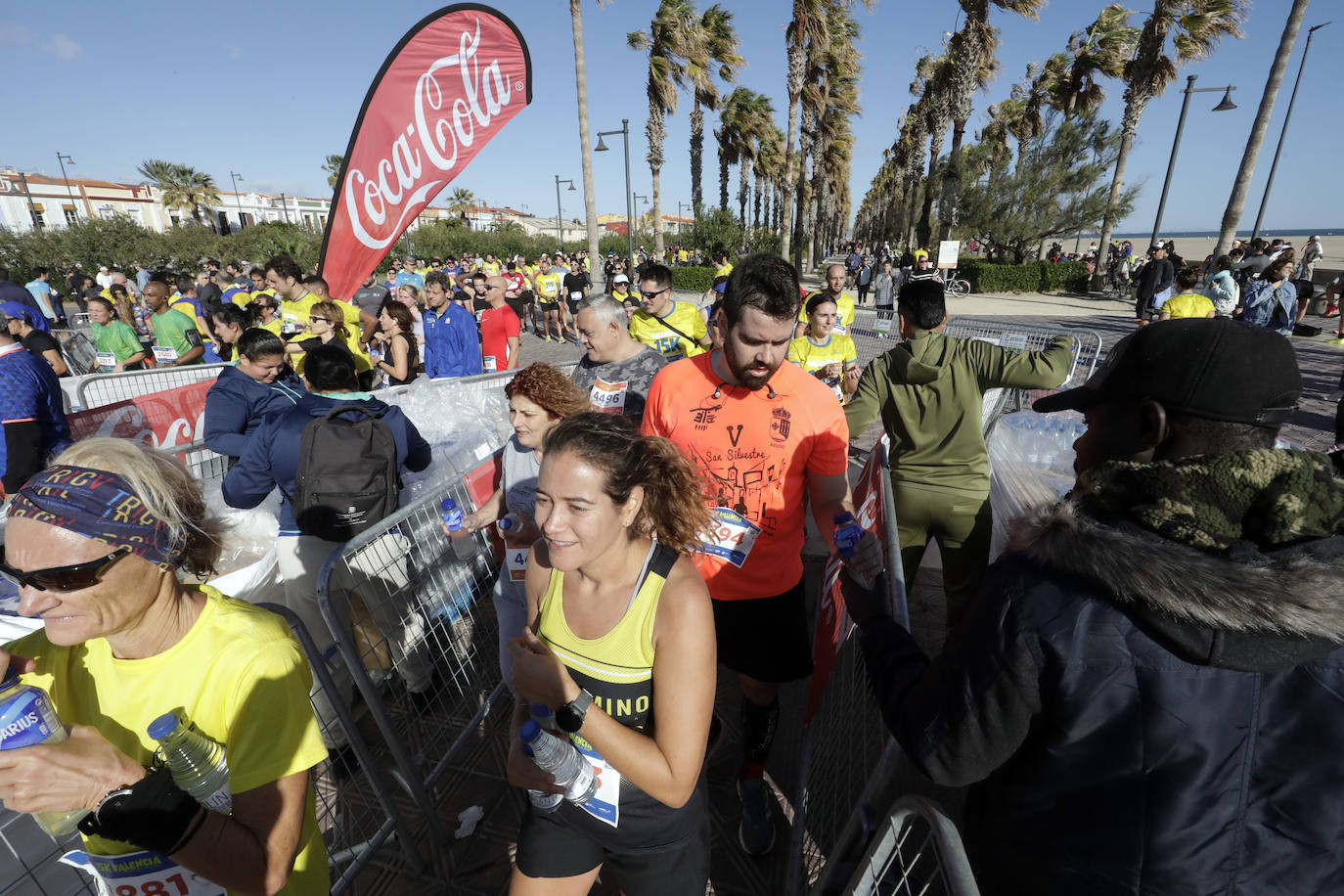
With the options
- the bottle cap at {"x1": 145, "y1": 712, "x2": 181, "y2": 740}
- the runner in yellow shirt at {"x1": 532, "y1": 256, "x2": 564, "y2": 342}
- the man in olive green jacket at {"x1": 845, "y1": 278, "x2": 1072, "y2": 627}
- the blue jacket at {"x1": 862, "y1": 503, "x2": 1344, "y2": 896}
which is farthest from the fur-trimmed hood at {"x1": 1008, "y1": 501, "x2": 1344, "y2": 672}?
the runner in yellow shirt at {"x1": 532, "y1": 256, "x2": 564, "y2": 342}

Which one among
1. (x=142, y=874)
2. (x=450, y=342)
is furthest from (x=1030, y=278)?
(x=142, y=874)

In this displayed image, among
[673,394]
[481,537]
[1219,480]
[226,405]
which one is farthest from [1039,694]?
[226,405]

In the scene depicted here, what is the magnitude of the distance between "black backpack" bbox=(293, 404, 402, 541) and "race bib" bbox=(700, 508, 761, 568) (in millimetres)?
1762

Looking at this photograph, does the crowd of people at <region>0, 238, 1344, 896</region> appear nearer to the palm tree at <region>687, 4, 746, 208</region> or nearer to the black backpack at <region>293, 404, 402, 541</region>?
the black backpack at <region>293, 404, 402, 541</region>

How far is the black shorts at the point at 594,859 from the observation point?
1720 mm

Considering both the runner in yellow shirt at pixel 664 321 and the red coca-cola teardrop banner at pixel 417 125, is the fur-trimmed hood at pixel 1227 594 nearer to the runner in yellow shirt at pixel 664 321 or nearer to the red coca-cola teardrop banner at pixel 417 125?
the red coca-cola teardrop banner at pixel 417 125

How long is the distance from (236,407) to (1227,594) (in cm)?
450

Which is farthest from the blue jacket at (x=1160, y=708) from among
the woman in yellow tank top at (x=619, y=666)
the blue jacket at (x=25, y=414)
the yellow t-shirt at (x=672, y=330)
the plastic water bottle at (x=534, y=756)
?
A: the blue jacket at (x=25, y=414)

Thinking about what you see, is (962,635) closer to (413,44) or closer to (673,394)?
(673,394)

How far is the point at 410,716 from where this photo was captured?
3.14 meters

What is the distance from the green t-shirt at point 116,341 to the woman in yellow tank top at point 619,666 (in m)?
8.98

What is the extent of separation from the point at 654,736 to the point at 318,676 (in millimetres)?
1244

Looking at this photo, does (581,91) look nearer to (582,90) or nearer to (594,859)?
(582,90)

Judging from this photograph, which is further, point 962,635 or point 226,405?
point 226,405
